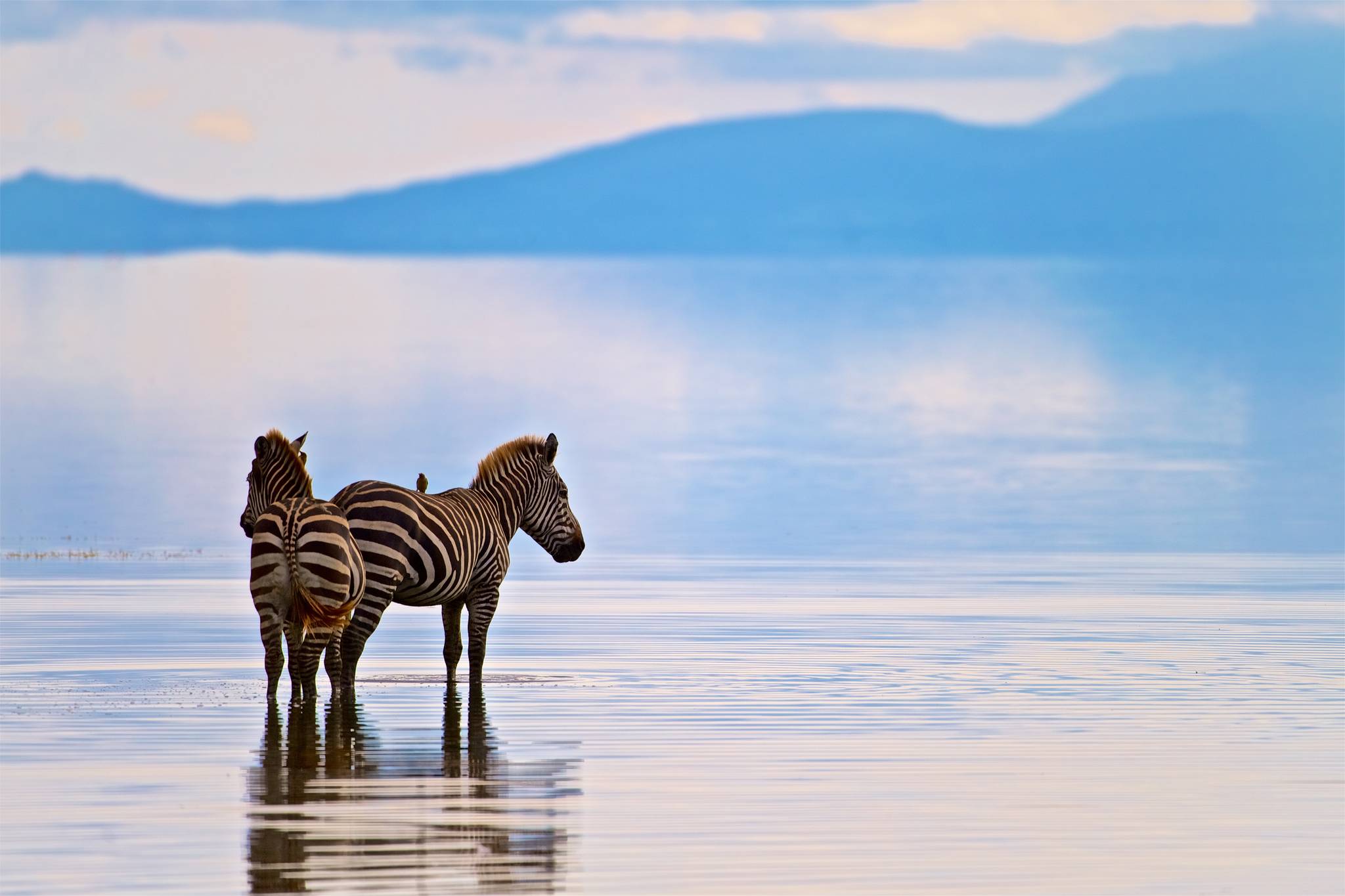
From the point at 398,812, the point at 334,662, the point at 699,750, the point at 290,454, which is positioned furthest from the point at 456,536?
the point at 398,812

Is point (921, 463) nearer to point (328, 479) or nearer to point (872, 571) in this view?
point (328, 479)

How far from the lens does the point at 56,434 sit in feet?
149

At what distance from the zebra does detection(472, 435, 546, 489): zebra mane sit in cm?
206

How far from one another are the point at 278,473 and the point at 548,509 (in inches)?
89.1

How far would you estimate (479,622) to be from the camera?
17.1 metres

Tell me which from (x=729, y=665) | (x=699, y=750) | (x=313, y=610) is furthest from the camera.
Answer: (x=729, y=665)

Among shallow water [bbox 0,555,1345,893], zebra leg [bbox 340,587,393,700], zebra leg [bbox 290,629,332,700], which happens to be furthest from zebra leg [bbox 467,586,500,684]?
zebra leg [bbox 290,629,332,700]

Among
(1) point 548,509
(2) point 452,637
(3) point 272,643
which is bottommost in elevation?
(3) point 272,643

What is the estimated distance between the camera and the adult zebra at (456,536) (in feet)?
53.3

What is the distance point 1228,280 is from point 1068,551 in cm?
14555

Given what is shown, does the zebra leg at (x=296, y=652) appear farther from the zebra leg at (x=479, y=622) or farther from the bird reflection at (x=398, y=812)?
the zebra leg at (x=479, y=622)

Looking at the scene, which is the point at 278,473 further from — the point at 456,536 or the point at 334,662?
the point at 334,662

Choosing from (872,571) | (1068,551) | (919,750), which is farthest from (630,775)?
(1068,551)

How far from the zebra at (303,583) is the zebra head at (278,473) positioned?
471 millimetres
